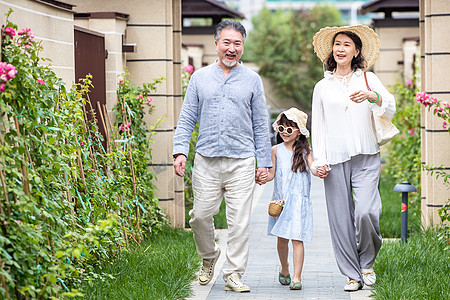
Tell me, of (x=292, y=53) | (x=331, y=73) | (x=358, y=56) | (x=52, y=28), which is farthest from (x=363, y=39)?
(x=292, y=53)

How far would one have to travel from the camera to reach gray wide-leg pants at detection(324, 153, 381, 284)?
5852 millimetres

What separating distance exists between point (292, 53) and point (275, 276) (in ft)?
76.9

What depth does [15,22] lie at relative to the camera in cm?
493

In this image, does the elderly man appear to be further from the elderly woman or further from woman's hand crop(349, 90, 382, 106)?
woman's hand crop(349, 90, 382, 106)

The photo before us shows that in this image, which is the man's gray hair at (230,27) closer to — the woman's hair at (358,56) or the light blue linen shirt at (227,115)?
the light blue linen shirt at (227,115)

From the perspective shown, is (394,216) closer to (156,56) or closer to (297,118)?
(156,56)

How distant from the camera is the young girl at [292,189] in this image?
602 cm

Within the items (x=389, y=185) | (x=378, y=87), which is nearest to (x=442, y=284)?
(x=378, y=87)

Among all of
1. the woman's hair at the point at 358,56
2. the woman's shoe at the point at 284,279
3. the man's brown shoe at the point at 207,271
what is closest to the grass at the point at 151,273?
the man's brown shoe at the point at 207,271

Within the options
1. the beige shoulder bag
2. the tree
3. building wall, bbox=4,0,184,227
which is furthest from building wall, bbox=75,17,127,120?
the tree

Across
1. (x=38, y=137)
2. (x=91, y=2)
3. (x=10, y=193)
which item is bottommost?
(x=10, y=193)

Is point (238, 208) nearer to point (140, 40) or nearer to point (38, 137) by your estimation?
point (38, 137)

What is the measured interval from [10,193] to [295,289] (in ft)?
8.46

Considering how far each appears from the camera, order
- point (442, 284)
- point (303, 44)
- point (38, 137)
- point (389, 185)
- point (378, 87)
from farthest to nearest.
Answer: point (303, 44), point (389, 185), point (378, 87), point (442, 284), point (38, 137)
